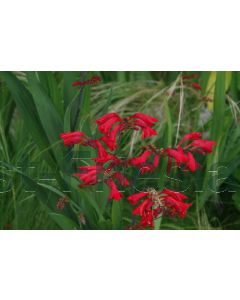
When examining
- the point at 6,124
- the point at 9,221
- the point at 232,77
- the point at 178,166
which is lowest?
the point at 9,221

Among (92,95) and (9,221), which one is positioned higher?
(92,95)

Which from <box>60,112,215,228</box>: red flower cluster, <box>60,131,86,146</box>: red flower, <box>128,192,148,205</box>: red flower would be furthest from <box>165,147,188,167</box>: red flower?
<box>60,131,86,146</box>: red flower

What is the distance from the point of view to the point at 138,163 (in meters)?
1.64

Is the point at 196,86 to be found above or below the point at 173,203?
above

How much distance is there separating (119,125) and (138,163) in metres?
0.12

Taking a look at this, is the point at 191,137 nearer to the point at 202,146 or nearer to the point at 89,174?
the point at 202,146

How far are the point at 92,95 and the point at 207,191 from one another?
1.37 feet

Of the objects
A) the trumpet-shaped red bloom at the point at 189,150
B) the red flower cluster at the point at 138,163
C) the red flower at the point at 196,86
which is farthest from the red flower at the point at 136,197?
the red flower at the point at 196,86

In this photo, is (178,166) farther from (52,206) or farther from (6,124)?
(6,124)

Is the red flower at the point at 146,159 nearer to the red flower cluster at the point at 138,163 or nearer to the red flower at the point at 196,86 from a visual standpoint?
the red flower cluster at the point at 138,163

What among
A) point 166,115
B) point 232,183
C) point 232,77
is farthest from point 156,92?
point 232,183

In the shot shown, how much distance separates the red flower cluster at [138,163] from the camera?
5.36 feet

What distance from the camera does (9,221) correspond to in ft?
5.58

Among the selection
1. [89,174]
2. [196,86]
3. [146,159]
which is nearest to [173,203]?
[146,159]
